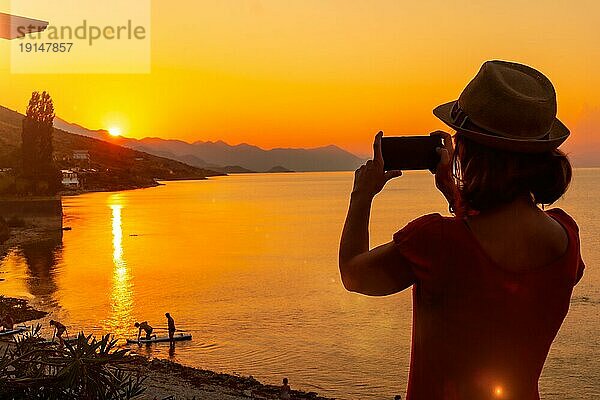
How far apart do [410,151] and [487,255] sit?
1.16 feet

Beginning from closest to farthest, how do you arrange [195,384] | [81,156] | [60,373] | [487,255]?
[487,255], [60,373], [195,384], [81,156]

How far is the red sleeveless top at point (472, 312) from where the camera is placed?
1644 millimetres

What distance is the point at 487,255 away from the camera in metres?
Answer: 1.65

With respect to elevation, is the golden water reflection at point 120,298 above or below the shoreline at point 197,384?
below

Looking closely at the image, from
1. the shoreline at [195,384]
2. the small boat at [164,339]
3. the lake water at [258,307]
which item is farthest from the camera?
the small boat at [164,339]

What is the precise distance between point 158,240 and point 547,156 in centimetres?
7772

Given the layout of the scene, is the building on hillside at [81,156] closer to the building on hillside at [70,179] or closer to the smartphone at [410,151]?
the building on hillside at [70,179]

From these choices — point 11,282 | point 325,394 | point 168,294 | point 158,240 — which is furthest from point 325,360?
point 158,240

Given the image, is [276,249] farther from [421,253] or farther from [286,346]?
[421,253]

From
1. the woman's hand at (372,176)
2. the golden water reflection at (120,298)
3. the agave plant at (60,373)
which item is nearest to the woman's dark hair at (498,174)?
the woman's hand at (372,176)

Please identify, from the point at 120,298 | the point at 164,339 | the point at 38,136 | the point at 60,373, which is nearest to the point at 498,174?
the point at 60,373

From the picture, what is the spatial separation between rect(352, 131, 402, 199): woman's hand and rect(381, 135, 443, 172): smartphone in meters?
0.02

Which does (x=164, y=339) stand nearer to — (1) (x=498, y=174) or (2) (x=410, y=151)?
(2) (x=410, y=151)

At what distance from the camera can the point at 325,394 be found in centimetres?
2148
